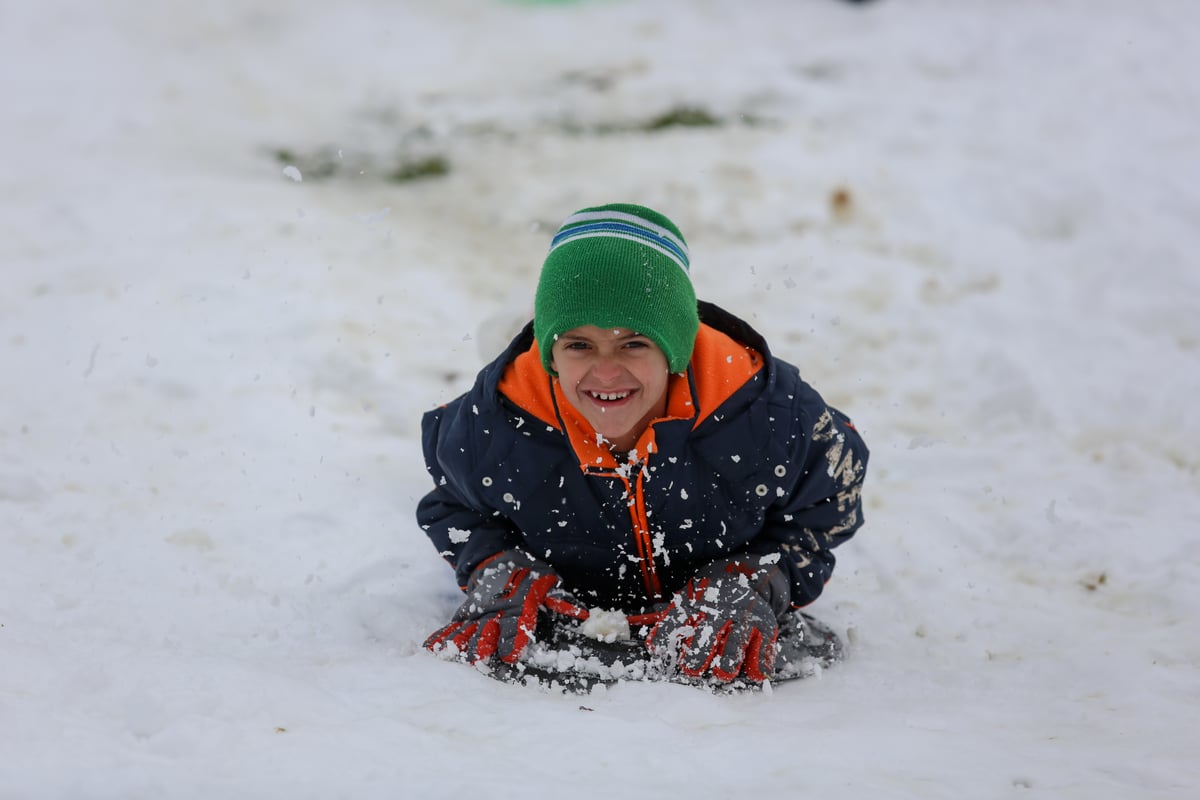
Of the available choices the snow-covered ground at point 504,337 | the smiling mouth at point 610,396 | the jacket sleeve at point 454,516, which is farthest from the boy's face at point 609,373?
the snow-covered ground at point 504,337

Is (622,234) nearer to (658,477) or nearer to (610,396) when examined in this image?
(610,396)

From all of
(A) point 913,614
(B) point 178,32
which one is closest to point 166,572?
(A) point 913,614

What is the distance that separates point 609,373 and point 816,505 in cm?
63

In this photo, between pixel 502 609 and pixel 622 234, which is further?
pixel 502 609

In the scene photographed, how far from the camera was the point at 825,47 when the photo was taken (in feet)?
20.0

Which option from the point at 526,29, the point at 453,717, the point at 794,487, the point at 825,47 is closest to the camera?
the point at 453,717

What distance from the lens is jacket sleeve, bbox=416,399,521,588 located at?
8.02 feet

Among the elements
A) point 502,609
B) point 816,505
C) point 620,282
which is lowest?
point 502,609

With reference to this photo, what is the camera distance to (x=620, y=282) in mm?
2094

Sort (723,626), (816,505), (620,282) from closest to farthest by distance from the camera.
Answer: (620,282) → (723,626) → (816,505)

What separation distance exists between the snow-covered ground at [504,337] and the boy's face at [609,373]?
561mm

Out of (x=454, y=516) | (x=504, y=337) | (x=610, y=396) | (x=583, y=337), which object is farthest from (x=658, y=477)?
(x=504, y=337)

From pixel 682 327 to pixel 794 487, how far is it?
470mm

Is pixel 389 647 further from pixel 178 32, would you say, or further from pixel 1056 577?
pixel 178 32
